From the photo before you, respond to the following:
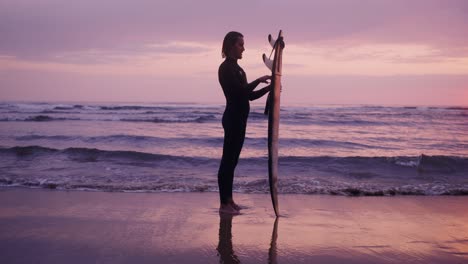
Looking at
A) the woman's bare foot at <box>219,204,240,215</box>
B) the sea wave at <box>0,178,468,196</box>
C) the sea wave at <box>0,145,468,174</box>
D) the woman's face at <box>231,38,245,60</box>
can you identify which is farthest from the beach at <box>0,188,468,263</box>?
the sea wave at <box>0,145,468,174</box>

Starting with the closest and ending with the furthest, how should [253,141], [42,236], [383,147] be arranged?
[42,236] → [383,147] → [253,141]

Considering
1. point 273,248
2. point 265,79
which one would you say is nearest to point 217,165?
point 265,79

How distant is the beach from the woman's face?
1.62 metres

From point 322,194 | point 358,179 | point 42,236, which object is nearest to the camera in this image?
point 42,236

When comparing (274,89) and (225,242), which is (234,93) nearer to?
(274,89)

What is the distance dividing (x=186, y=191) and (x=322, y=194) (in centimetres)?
184

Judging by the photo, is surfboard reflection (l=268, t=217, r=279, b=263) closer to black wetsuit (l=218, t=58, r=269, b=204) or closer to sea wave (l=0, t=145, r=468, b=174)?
black wetsuit (l=218, t=58, r=269, b=204)

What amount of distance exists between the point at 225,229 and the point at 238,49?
1735 millimetres

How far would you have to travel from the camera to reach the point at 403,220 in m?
4.57

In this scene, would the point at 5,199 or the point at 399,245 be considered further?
the point at 5,199

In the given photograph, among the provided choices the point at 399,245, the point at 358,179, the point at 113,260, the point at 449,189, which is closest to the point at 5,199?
the point at 113,260

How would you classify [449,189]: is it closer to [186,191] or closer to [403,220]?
[403,220]

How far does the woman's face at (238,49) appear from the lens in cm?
447

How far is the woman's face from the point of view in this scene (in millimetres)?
4469
